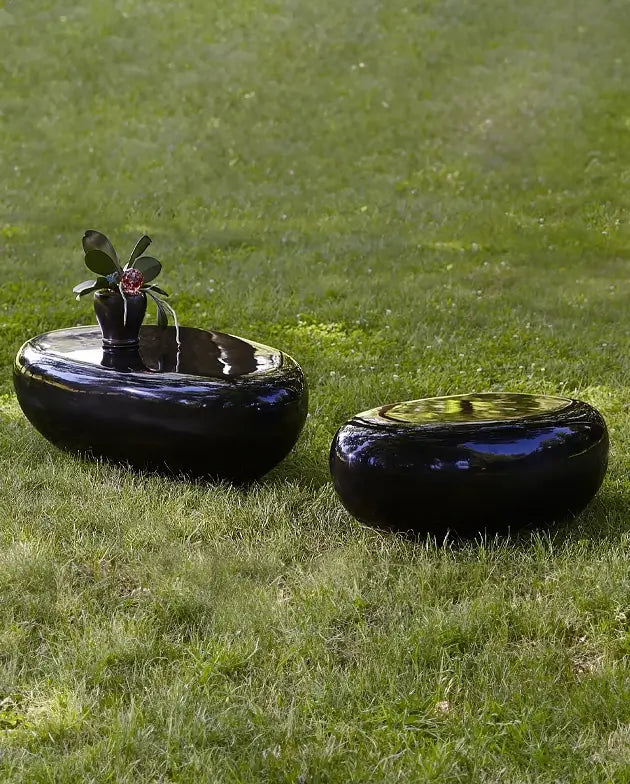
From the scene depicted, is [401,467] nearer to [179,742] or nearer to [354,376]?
[179,742]

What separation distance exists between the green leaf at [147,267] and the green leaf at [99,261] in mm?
160

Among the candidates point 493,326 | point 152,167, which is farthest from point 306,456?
point 152,167

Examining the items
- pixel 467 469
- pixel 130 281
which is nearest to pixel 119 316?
pixel 130 281

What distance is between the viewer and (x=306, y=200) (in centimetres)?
1328

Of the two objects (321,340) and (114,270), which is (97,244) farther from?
(321,340)

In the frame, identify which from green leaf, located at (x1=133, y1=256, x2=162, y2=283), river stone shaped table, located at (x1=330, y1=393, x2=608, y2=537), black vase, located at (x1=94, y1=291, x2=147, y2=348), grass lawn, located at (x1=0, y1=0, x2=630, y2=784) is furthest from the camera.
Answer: green leaf, located at (x1=133, y1=256, x2=162, y2=283)

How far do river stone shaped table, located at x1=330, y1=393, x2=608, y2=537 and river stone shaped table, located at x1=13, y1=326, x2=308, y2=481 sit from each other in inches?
25.9

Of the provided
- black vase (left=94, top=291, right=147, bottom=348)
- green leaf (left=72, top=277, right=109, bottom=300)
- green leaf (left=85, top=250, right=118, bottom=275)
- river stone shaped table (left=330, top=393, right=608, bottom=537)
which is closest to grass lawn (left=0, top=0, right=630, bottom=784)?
river stone shaped table (left=330, top=393, right=608, bottom=537)

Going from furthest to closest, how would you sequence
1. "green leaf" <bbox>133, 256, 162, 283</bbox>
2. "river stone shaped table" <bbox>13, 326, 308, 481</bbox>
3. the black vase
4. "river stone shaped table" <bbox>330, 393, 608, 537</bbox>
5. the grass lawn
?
"green leaf" <bbox>133, 256, 162, 283</bbox> < the black vase < "river stone shaped table" <bbox>13, 326, 308, 481</bbox> < "river stone shaped table" <bbox>330, 393, 608, 537</bbox> < the grass lawn

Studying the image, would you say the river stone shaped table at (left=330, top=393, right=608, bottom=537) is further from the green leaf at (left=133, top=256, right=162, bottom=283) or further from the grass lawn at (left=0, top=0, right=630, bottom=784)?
the green leaf at (left=133, top=256, right=162, bottom=283)

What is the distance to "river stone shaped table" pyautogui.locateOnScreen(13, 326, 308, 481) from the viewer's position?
17.3ft

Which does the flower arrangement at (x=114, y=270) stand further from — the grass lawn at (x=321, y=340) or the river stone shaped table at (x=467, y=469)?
the river stone shaped table at (x=467, y=469)

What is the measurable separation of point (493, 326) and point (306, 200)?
15.7 feet

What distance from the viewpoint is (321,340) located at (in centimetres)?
881
